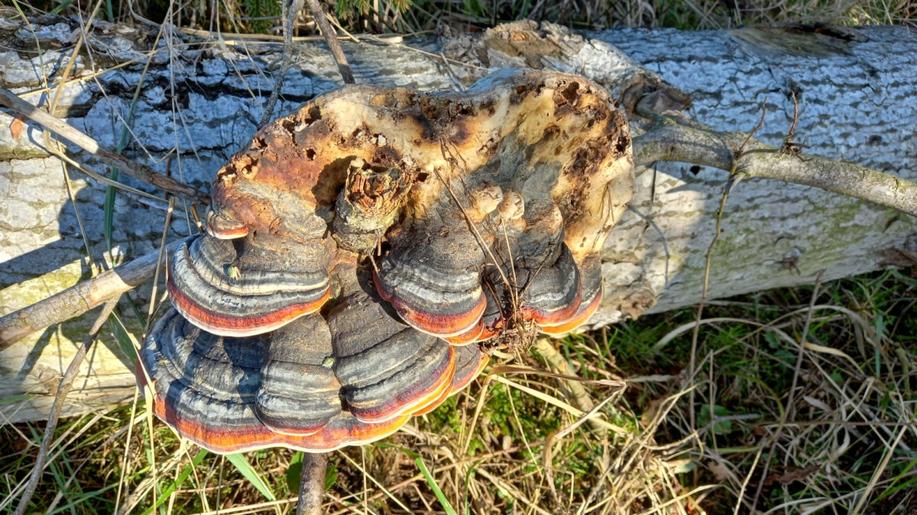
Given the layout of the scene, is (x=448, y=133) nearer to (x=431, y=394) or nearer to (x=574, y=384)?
(x=431, y=394)

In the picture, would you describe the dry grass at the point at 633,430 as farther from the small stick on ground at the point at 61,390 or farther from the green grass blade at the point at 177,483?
the small stick on ground at the point at 61,390

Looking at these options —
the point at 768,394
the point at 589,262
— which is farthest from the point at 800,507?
the point at 589,262

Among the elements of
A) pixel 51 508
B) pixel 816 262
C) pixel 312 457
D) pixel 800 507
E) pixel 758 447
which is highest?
pixel 816 262

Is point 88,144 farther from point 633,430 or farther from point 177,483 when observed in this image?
point 633,430

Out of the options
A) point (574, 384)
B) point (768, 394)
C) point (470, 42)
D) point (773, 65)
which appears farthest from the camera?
point (768, 394)

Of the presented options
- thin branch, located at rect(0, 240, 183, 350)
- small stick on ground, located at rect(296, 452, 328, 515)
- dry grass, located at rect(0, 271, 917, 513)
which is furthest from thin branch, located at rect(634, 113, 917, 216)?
thin branch, located at rect(0, 240, 183, 350)

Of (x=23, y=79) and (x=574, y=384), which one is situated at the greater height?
(x=23, y=79)

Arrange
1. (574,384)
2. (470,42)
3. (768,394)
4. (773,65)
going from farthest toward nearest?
(768,394) < (574,384) < (773,65) < (470,42)

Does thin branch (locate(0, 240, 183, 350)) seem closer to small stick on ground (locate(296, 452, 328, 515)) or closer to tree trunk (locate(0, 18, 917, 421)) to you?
tree trunk (locate(0, 18, 917, 421))
